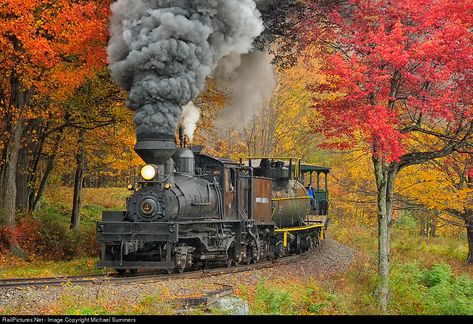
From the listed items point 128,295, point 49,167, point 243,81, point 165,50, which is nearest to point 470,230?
point 243,81

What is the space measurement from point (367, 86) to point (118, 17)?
23.4 ft

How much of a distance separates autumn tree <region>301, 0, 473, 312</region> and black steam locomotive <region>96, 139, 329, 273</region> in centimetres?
347

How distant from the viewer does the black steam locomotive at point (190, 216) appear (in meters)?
14.2

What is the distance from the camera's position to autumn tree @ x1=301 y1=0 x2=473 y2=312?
1442 cm

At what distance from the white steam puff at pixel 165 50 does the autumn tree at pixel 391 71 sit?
3.04 m

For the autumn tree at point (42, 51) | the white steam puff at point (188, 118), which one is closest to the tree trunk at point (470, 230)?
the white steam puff at point (188, 118)

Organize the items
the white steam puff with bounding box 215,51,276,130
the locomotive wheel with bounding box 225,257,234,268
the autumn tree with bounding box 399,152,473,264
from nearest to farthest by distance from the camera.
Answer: the locomotive wheel with bounding box 225,257,234,268
the white steam puff with bounding box 215,51,276,130
the autumn tree with bounding box 399,152,473,264

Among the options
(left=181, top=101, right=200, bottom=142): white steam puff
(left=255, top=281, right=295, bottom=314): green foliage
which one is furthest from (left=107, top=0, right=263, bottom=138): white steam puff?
(left=255, top=281, right=295, bottom=314): green foliage

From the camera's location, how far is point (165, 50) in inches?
565

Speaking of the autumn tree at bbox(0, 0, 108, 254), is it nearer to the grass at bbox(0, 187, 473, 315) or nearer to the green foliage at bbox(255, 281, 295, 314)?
the grass at bbox(0, 187, 473, 315)

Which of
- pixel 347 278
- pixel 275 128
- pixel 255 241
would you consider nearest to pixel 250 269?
pixel 255 241

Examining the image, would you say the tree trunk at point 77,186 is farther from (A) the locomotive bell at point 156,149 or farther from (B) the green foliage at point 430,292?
(B) the green foliage at point 430,292

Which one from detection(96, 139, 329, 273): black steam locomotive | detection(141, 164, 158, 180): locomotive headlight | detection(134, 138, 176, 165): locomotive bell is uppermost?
detection(134, 138, 176, 165): locomotive bell

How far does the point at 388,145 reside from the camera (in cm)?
1445
